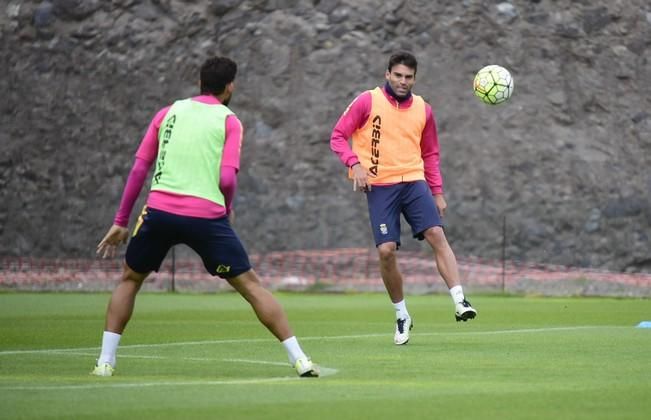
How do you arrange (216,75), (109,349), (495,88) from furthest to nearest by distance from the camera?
(495,88)
(109,349)
(216,75)

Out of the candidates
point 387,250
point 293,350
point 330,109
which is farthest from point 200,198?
point 330,109

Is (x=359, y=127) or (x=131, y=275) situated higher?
(x=359, y=127)

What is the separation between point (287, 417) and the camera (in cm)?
707

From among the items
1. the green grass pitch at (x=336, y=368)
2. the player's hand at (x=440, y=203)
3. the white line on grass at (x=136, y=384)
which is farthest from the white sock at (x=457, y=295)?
the white line on grass at (x=136, y=384)

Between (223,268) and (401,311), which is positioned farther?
(401,311)

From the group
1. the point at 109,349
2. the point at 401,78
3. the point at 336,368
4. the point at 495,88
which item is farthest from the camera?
the point at 495,88

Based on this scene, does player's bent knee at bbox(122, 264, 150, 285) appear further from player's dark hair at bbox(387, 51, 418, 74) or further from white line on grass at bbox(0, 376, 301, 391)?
player's dark hair at bbox(387, 51, 418, 74)

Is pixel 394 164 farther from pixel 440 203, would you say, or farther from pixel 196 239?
pixel 196 239

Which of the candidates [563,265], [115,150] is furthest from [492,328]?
[115,150]

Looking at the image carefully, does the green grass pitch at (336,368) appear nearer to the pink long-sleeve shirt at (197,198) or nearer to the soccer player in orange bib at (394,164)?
the soccer player in orange bib at (394,164)

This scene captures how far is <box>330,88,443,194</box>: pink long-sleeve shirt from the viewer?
1291 cm

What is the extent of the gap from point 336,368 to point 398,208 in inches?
131

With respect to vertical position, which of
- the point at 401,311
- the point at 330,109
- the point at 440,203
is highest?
the point at 330,109

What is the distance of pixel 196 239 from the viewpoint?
9125 mm
